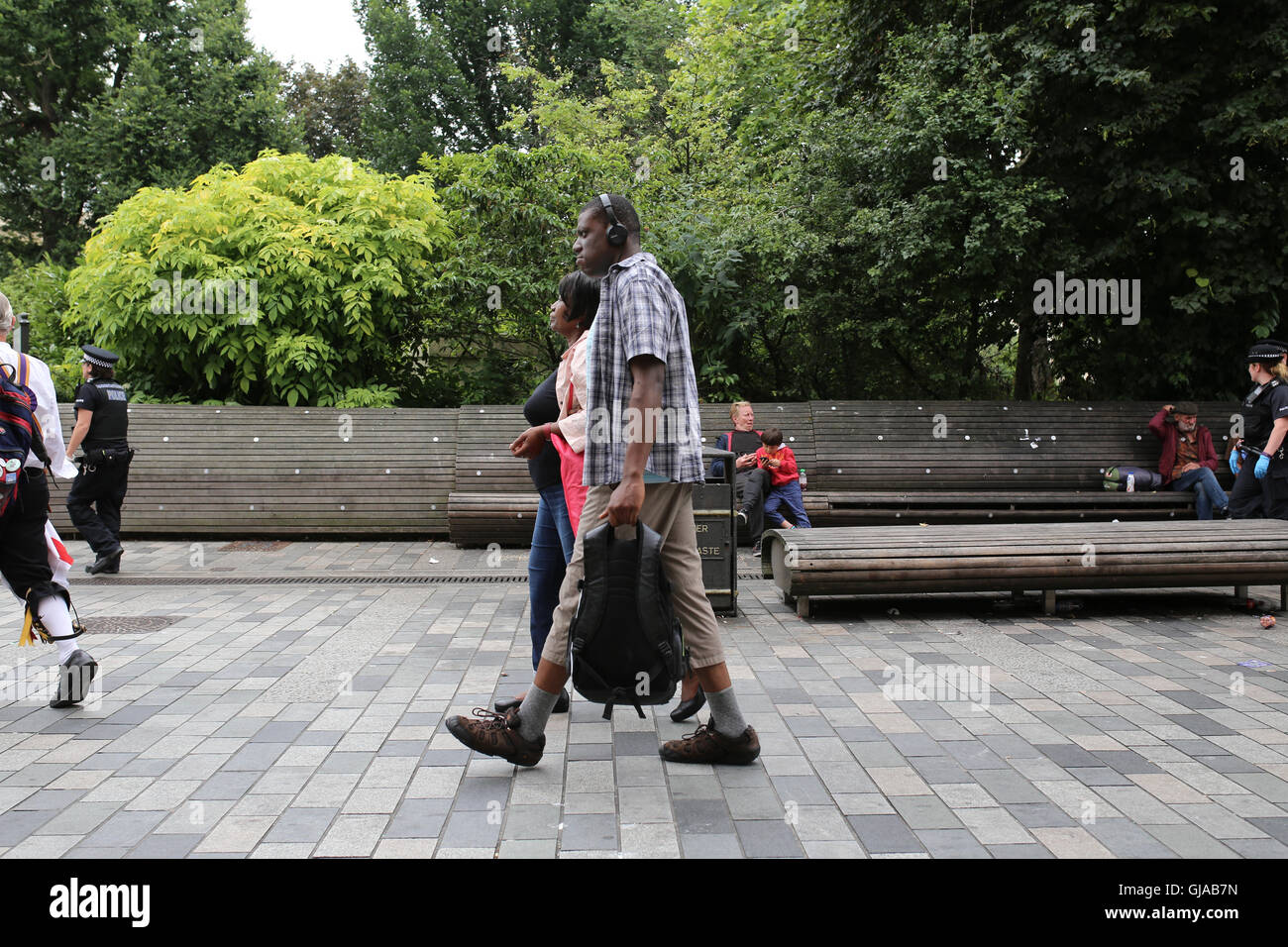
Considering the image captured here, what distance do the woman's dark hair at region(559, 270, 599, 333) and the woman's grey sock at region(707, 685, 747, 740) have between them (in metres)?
1.65

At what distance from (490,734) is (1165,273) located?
11.0 m

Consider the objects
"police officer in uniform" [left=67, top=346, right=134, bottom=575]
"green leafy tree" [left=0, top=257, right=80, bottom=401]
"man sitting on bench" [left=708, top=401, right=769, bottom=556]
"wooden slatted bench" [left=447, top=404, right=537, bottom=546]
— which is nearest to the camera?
"police officer in uniform" [left=67, top=346, right=134, bottom=575]

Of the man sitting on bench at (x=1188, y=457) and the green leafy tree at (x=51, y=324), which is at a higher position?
the green leafy tree at (x=51, y=324)

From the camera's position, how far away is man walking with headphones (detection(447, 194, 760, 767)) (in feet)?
12.2

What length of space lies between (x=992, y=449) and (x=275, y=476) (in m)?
7.87

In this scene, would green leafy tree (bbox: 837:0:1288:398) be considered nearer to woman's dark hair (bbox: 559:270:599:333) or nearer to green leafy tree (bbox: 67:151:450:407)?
green leafy tree (bbox: 67:151:450:407)

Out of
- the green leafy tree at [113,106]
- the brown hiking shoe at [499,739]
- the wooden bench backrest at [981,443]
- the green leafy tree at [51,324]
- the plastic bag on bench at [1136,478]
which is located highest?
the green leafy tree at [113,106]

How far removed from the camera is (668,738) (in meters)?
4.45

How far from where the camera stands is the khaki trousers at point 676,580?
391 centimetres

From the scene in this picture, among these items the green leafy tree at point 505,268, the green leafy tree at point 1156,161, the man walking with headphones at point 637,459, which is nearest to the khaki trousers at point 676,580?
the man walking with headphones at point 637,459

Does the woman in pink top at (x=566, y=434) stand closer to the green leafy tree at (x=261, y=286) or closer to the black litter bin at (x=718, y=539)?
the black litter bin at (x=718, y=539)

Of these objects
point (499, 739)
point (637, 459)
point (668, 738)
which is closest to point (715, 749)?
point (668, 738)

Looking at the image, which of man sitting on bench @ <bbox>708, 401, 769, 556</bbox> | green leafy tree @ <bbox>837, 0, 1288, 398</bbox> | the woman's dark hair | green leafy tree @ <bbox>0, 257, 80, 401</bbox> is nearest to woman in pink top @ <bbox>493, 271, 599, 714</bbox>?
the woman's dark hair

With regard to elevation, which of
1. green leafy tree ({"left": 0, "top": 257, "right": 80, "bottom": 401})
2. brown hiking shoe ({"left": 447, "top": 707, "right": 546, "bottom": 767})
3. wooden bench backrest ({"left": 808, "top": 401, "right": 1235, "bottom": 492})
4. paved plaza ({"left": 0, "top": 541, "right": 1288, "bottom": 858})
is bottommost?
paved plaza ({"left": 0, "top": 541, "right": 1288, "bottom": 858})
